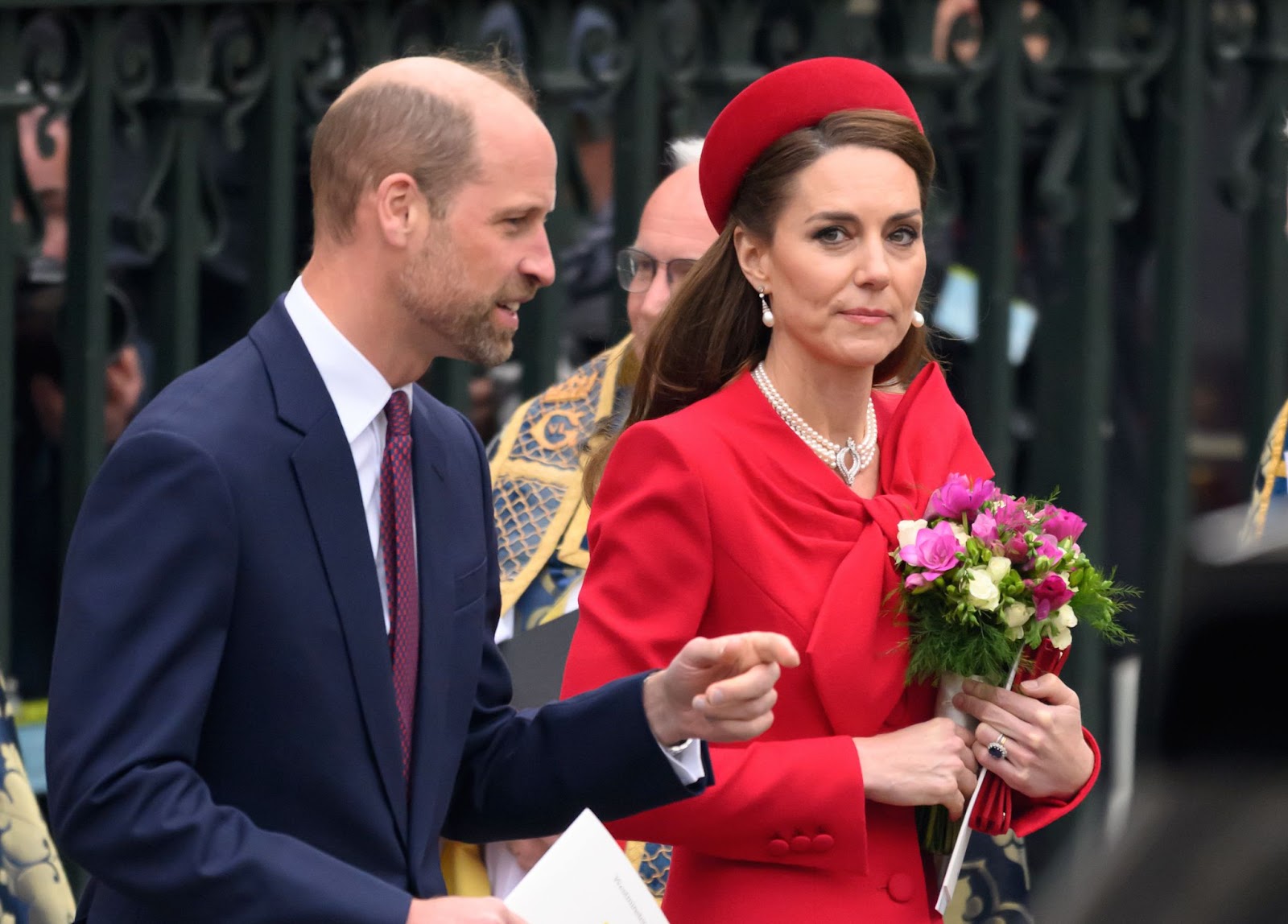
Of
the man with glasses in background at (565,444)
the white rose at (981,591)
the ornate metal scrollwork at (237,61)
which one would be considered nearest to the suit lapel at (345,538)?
the white rose at (981,591)

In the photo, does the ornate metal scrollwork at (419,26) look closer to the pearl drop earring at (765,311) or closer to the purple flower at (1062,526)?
the pearl drop earring at (765,311)

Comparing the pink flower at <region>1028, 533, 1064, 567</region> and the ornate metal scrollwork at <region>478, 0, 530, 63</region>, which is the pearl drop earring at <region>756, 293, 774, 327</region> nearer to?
the pink flower at <region>1028, 533, 1064, 567</region>

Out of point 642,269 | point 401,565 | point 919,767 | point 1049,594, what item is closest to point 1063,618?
point 1049,594

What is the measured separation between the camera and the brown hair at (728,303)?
3.08m

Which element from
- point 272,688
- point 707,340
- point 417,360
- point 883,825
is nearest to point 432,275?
point 417,360

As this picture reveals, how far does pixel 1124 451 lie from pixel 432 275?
11.1 feet

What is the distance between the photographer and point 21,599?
4.71 meters

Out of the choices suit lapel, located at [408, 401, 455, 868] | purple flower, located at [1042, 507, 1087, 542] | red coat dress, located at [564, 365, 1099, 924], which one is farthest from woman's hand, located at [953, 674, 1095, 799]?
suit lapel, located at [408, 401, 455, 868]

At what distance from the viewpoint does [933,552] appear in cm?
289

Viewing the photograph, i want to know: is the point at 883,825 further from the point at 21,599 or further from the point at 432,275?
the point at 21,599

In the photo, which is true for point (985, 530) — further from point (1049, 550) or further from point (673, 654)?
point (673, 654)

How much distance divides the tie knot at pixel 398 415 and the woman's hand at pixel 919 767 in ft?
2.50

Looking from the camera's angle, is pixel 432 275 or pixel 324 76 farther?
pixel 324 76

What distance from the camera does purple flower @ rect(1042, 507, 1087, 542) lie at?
2.98 metres
